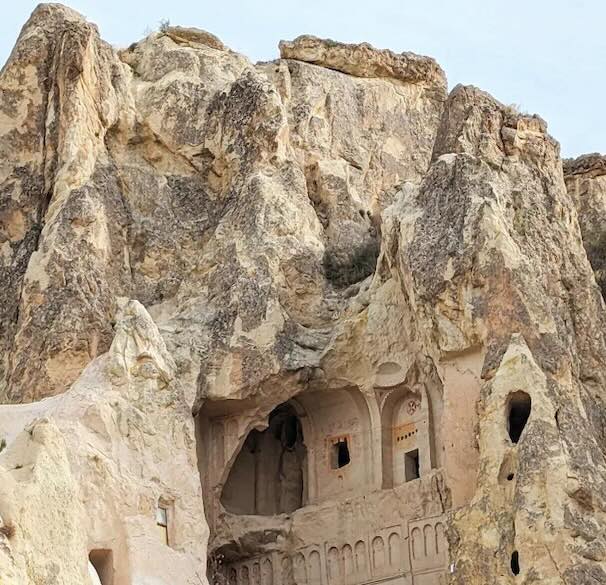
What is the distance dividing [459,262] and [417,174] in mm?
8348

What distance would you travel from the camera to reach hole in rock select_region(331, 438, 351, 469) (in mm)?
26891

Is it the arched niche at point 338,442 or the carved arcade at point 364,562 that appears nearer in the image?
the carved arcade at point 364,562

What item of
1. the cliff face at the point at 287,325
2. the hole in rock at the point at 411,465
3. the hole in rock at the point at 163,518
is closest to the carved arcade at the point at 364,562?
the cliff face at the point at 287,325

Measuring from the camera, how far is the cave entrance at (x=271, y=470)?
2744 centimetres

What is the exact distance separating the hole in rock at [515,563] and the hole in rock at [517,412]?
179cm

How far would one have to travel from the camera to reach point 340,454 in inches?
1065

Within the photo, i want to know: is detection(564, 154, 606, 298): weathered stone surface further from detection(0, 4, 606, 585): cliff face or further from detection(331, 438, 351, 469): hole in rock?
detection(331, 438, 351, 469): hole in rock

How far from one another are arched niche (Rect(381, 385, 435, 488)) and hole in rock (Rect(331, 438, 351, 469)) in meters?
0.92

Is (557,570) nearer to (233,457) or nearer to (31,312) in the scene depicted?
(233,457)

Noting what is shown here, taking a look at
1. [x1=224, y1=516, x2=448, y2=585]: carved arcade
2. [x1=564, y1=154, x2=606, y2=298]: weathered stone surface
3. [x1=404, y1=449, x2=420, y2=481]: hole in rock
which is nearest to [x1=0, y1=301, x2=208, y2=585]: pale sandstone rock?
[x1=224, y1=516, x2=448, y2=585]: carved arcade

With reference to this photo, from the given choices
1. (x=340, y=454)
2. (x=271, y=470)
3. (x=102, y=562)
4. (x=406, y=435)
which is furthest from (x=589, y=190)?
(x=102, y=562)

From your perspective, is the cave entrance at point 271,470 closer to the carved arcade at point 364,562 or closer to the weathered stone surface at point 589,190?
the carved arcade at point 364,562

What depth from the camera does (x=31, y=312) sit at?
25.3 metres

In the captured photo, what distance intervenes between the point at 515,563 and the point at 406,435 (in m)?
5.27
